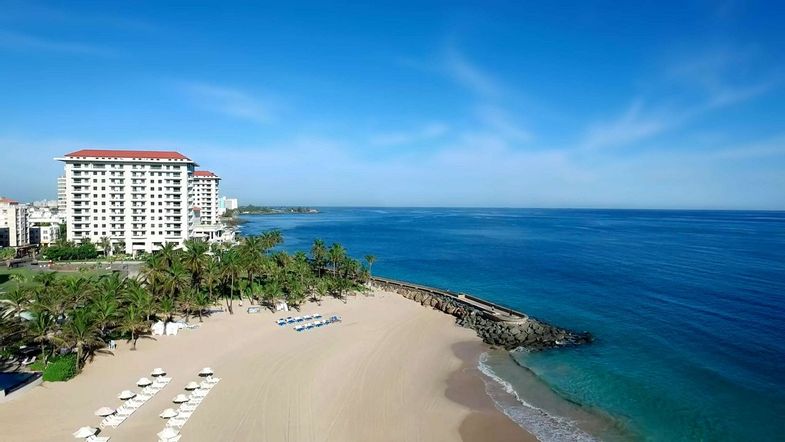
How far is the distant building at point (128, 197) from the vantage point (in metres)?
85.1

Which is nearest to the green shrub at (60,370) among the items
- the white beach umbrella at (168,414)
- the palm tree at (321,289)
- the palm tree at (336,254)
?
the white beach umbrella at (168,414)

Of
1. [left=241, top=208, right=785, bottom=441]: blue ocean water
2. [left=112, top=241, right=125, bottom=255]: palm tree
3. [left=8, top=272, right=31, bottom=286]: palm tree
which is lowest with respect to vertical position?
[left=241, top=208, right=785, bottom=441]: blue ocean water

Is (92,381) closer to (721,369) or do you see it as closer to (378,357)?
(378,357)

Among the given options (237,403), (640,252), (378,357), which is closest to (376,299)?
(378,357)

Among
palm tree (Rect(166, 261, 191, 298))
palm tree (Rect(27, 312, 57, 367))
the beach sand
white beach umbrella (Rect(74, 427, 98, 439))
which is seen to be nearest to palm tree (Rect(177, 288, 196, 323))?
palm tree (Rect(166, 261, 191, 298))

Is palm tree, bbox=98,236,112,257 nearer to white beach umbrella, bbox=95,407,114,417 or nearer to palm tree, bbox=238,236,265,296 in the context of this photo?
palm tree, bbox=238,236,265,296

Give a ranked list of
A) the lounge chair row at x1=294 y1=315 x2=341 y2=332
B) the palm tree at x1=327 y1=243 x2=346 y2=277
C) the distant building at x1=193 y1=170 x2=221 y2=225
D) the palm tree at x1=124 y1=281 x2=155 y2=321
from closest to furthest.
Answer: the palm tree at x1=124 y1=281 x2=155 y2=321 < the lounge chair row at x1=294 y1=315 x2=341 y2=332 < the palm tree at x1=327 y1=243 x2=346 y2=277 < the distant building at x1=193 y1=170 x2=221 y2=225

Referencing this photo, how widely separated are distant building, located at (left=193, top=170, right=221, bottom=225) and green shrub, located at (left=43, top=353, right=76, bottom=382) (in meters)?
122

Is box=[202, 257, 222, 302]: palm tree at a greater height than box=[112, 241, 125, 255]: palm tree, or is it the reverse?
box=[202, 257, 222, 302]: palm tree

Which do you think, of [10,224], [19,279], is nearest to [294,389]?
[19,279]

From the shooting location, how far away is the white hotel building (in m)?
85.1

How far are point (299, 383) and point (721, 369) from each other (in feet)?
116

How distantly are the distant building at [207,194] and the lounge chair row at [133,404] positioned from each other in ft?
413

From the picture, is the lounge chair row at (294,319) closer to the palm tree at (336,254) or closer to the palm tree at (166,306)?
the palm tree at (166,306)
